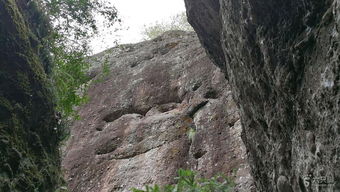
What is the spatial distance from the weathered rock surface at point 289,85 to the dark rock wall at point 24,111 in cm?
307

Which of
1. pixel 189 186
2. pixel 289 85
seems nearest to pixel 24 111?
pixel 189 186

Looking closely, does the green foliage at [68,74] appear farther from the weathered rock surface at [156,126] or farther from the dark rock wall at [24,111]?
the dark rock wall at [24,111]

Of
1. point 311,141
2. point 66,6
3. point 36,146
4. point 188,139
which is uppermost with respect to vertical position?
point 66,6

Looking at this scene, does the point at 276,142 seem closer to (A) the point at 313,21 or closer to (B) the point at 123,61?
(A) the point at 313,21

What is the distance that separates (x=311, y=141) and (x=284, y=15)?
4.47 feet

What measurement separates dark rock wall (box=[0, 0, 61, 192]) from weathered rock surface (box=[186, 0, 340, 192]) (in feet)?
10.1

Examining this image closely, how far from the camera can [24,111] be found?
6289mm

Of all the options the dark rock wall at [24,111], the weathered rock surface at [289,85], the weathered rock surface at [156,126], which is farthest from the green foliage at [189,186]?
the weathered rock surface at [156,126]

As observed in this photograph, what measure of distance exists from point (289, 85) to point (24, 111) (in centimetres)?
399

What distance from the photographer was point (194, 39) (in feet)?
56.7

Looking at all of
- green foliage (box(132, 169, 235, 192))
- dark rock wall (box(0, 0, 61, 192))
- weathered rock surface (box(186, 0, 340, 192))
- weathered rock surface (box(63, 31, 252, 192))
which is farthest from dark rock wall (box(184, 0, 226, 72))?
green foliage (box(132, 169, 235, 192))

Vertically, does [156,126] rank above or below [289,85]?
below

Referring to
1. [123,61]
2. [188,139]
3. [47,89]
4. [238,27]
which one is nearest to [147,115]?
[188,139]

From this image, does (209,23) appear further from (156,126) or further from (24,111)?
(156,126)
